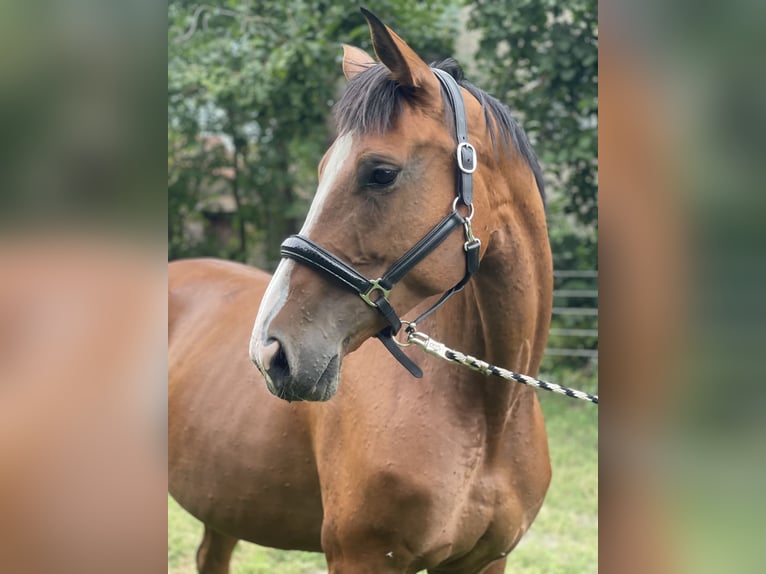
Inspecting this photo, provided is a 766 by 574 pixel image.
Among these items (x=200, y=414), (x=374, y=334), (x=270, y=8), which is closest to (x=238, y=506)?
(x=200, y=414)

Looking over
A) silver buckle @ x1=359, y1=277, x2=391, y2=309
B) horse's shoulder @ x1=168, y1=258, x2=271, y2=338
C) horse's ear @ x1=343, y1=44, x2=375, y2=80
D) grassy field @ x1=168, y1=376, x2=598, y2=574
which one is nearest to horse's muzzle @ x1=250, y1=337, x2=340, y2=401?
silver buckle @ x1=359, y1=277, x2=391, y2=309

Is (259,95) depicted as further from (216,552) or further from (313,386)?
(313,386)

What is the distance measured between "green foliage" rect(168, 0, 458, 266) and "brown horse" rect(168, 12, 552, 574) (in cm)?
450

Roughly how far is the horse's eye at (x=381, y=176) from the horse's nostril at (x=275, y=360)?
0.43m

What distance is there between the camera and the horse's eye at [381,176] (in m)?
1.60

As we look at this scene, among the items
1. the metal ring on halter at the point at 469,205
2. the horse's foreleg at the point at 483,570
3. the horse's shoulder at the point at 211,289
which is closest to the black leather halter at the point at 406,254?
the metal ring on halter at the point at 469,205

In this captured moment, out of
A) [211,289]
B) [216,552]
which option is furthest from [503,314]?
[216,552]

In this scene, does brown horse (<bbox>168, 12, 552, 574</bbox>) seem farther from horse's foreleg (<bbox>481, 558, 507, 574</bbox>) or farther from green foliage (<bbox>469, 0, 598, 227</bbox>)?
green foliage (<bbox>469, 0, 598, 227</bbox>)

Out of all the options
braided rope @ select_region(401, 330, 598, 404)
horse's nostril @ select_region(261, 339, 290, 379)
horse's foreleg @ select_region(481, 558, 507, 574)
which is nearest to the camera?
horse's nostril @ select_region(261, 339, 290, 379)

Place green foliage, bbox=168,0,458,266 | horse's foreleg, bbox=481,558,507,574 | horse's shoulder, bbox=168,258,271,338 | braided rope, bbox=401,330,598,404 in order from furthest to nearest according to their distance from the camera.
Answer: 1. green foliage, bbox=168,0,458,266
2. horse's shoulder, bbox=168,258,271,338
3. horse's foreleg, bbox=481,558,507,574
4. braided rope, bbox=401,330,598,404

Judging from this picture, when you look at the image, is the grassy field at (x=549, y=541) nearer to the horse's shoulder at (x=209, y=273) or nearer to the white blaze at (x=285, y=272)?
the horse's shoulder at (x=209, y=273)

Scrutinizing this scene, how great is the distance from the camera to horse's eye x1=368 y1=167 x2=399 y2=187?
1598 mm
